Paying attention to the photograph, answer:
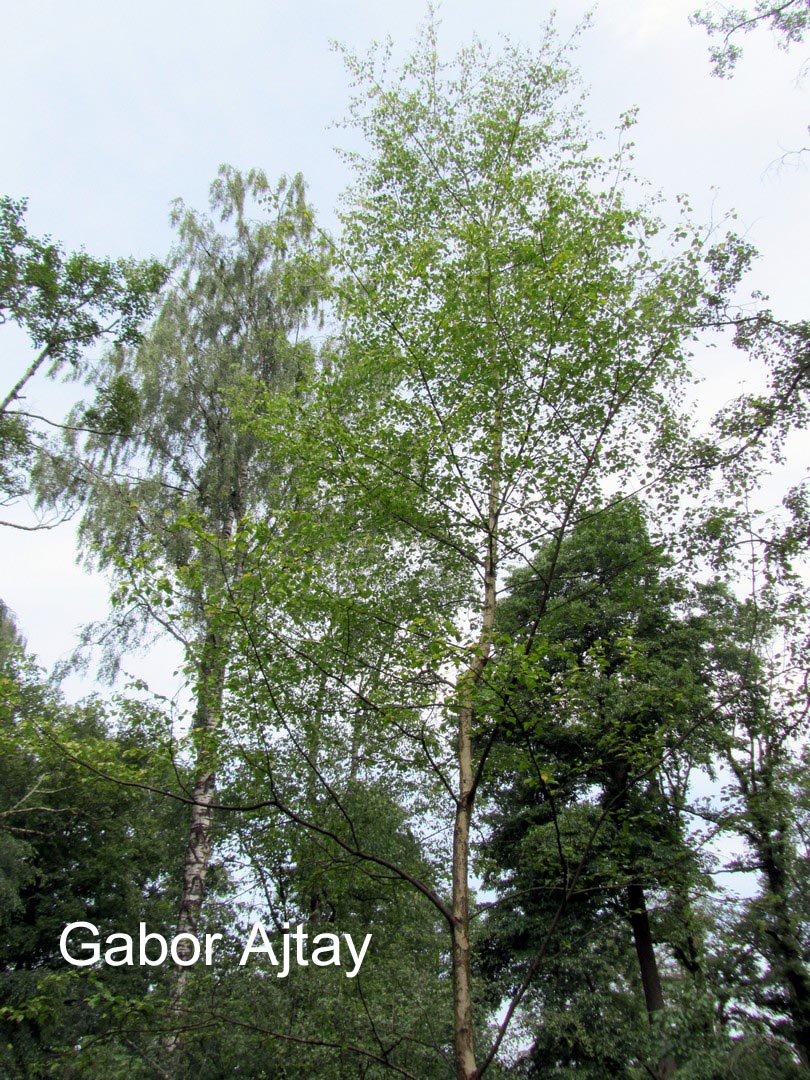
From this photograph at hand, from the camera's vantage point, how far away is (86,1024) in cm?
1012

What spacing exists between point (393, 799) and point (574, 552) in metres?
7.20

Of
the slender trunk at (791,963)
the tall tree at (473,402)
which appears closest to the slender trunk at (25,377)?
the tall tree at (473,402)

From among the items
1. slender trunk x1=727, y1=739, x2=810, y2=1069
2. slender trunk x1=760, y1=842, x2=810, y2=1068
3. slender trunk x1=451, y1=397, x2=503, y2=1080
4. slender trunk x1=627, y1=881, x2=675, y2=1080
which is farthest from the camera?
slender trunk x1=627, y1=881, x2=675, y2=1080

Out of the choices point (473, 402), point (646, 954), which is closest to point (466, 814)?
point (473, 402)

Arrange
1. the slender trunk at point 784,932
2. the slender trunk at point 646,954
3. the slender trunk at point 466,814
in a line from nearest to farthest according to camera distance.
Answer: the slender trunk at point 466,814 < the slender trunk at point 784,932 < the slender trunk at point 646,954

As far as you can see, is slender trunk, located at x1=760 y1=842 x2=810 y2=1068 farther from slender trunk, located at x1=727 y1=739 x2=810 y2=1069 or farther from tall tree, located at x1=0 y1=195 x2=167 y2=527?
tall tree, located at x1=0 y1=195 x2=167 y2=527

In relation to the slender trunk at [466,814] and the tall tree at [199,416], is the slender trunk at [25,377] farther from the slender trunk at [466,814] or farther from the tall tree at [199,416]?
the slender trunk at [466,814]

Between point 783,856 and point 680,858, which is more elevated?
point 783,856

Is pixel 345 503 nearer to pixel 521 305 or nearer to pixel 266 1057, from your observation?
pixel 521 305

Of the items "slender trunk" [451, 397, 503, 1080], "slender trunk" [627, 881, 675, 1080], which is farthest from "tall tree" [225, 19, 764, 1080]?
"slender trunk" [627, 881, 675, 1080]

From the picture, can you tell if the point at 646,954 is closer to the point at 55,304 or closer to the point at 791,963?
the point at 791,963

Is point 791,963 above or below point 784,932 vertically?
below

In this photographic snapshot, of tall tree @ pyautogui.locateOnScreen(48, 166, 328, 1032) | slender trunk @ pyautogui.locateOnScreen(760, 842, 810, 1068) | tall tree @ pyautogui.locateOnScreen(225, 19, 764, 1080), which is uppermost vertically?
tall tree @ pyautogui.locateOnScreen(48, 166, 328, 1032)

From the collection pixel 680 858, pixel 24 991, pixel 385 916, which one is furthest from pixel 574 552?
pixel 24 991
